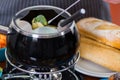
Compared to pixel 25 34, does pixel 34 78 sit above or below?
below

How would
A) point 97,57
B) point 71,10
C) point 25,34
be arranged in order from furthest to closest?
point 71,10 → point 97,57 → point 25,34

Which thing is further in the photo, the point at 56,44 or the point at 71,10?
the point at 71,10

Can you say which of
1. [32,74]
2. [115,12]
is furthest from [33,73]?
[115,12]

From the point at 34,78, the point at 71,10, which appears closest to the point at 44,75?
the point at 34,78

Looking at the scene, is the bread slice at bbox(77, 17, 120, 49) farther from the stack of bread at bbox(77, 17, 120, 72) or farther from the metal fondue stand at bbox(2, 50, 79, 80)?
the metal fondue stand at bbox(2, 50, 79, 80)

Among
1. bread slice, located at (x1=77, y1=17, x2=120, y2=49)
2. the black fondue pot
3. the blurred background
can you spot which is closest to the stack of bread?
bread slice, located at (x1=77, y1=17, x2=120, y2=49)

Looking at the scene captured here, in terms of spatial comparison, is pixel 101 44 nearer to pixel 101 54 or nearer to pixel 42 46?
pixel 101 54

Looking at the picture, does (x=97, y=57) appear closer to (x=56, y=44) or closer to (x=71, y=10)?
(x=56, y=44)
